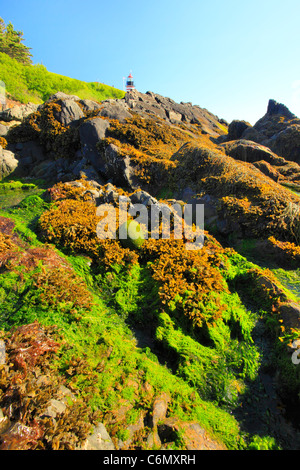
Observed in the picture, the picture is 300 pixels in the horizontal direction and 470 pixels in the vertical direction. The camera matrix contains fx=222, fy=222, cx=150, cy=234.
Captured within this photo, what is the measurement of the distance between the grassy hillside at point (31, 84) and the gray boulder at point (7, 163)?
20.6 meters

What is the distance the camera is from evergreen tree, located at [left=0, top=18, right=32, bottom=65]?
44.0 metres

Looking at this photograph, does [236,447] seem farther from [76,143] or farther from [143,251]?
[76,143]

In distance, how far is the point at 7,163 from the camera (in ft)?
62.3

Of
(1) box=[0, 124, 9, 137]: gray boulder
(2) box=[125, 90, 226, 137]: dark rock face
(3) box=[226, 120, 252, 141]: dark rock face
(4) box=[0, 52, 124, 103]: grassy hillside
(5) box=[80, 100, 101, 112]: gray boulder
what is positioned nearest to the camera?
(1) box=[0, 124, 9, 137]: gray boulder

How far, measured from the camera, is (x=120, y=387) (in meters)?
4.85

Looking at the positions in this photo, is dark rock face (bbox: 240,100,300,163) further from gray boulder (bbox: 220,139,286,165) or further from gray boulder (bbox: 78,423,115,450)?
gray boulder (bbox: 78,423,115,450)

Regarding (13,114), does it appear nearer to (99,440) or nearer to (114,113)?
(114,113)

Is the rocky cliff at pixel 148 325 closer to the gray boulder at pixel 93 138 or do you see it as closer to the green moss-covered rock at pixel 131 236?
the green moss-covered rock at pixel 131 236

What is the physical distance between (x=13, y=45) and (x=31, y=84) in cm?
1580

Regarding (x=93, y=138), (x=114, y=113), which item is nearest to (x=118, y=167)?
(x=93, y=138)

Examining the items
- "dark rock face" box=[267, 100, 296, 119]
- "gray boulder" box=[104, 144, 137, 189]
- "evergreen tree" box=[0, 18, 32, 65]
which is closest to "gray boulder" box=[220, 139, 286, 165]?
"gray boulder" box=[104, 144, 137, 189]

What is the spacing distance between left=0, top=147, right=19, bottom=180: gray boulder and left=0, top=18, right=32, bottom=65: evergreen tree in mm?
41493

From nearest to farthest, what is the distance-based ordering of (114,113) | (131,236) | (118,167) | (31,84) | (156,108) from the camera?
1. (131,236)
2. (118,167)
3. (114,113)
4. (156,108)
5. (31,84)

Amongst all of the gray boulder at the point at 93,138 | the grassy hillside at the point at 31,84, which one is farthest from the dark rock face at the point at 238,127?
the grassy hillside at the point at 31,84
